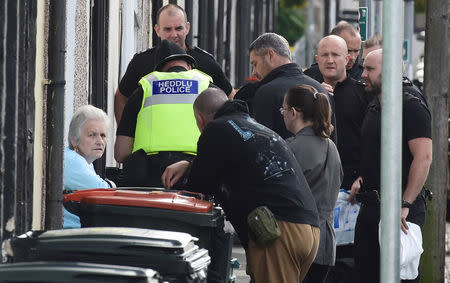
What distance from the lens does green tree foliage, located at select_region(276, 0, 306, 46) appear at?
199ft

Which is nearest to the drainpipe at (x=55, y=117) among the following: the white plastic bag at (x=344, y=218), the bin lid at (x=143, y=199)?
the bin lid at (x=143, y=199)

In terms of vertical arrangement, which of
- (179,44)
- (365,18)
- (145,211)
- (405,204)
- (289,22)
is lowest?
(405,204)

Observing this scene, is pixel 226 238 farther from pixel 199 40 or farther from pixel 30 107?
pixel 199 40

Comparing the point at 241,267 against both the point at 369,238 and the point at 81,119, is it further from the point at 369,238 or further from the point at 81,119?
the point at 81,119

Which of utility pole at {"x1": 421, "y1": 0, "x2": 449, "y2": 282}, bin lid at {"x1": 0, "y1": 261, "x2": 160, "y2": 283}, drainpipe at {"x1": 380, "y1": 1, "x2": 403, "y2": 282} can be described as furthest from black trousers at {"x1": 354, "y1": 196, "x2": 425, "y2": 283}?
bin lid at {"x1": 0, "y1": 261, "x2": 160, "y2": 283}

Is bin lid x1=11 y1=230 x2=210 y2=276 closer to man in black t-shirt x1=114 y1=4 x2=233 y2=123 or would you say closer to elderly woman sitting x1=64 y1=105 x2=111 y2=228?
elderly woman sitting x1=64 y1=105 x2=111 y2=228

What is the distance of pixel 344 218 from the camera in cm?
859

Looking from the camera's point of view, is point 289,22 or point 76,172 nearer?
point 76,172

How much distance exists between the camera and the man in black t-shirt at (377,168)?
7555mm

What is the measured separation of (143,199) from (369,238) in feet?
8.24

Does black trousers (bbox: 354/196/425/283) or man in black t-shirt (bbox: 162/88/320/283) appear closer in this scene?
man in black t-shirt (bbox: 162/88/320/283)

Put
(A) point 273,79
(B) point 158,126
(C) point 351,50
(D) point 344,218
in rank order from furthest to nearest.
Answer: (C) point 351,50
(D) point 344,218
(A) point 273,79
(B) point 158,126

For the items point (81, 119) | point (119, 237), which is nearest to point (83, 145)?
point (81, 119)

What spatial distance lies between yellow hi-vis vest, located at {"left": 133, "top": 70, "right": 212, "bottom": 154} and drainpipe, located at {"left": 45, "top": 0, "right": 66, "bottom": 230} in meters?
0.65
